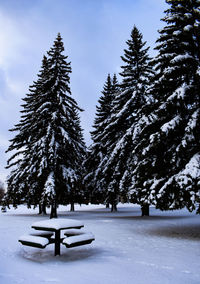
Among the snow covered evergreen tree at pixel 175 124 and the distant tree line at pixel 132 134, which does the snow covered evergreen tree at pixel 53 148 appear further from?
the snow covered evergreen tree at pixel 175 124

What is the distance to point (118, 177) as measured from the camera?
63.9 ft

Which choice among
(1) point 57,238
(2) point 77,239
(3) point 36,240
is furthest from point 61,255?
(3) point 36,240

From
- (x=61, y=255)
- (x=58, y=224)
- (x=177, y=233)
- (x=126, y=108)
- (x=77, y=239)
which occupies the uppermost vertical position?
(x=126, y=108)

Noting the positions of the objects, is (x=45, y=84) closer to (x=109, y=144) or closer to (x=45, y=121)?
(x=45, y=121)

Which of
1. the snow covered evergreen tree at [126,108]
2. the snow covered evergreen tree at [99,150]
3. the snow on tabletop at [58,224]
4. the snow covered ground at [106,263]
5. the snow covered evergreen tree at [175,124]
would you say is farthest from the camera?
the snow covered evergreen tree at [99,150]

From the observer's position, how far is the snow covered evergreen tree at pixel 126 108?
18.2 metres

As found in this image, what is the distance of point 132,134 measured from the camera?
17594 millimetres

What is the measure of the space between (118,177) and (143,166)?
874 cm

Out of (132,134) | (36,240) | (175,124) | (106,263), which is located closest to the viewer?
(106,263)

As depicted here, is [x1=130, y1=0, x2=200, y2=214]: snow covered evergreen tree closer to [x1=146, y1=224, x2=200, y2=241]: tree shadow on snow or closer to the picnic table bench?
[x1=146, y1=224, x2=200, y2=241]: tree shadow on snow

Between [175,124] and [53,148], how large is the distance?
11.2 metres

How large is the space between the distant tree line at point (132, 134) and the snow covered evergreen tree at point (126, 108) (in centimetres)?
8

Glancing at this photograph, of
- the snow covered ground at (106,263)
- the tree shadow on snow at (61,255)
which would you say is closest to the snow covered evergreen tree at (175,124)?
the snow covered ground at (106,263)

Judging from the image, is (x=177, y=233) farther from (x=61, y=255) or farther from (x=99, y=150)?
(x=99, y=150)
